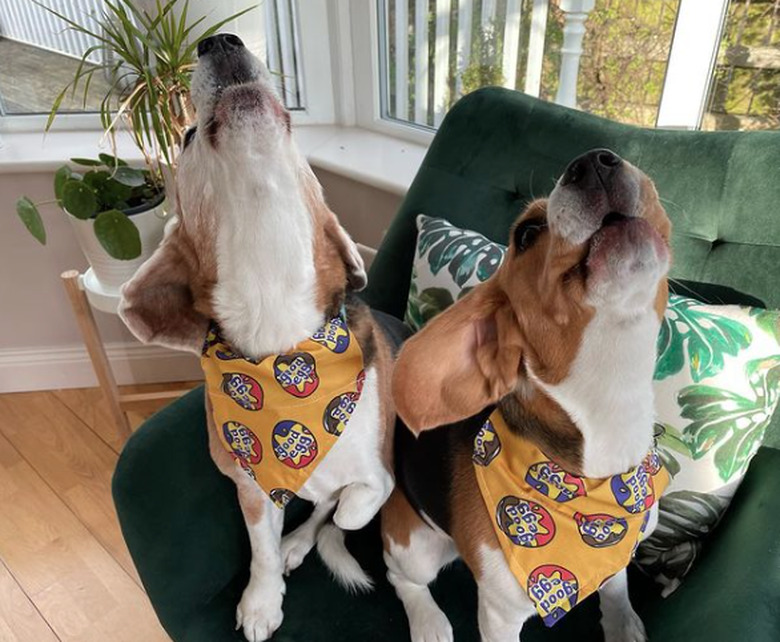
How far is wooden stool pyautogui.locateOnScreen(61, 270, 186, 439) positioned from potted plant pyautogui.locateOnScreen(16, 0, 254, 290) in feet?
0.39

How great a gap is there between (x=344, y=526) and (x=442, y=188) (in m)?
0.82

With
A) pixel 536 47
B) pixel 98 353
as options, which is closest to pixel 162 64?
pixel 98 353

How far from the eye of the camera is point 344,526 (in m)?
1.22

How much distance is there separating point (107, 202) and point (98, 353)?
552 millimetres

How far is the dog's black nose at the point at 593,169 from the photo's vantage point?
782mm

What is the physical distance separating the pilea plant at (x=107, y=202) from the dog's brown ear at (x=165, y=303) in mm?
598

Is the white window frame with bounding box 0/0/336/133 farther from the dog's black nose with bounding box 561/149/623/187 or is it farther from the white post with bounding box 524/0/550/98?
the dog's black nose with bounding box 561/149/623/187

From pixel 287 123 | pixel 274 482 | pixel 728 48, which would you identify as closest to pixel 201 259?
pixel 287 123

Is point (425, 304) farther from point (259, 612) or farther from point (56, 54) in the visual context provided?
point (56, 54)

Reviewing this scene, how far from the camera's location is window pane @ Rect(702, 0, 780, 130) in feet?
5.26

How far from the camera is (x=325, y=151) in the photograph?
7.43 feet

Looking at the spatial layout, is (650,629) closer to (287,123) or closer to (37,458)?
(287,123)

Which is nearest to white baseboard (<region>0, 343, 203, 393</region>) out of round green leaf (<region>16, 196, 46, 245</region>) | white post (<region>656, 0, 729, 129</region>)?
round green leaf (<region>16, 196, 46, 245</region>)

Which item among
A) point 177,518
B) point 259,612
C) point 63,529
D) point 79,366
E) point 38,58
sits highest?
point 38,58
